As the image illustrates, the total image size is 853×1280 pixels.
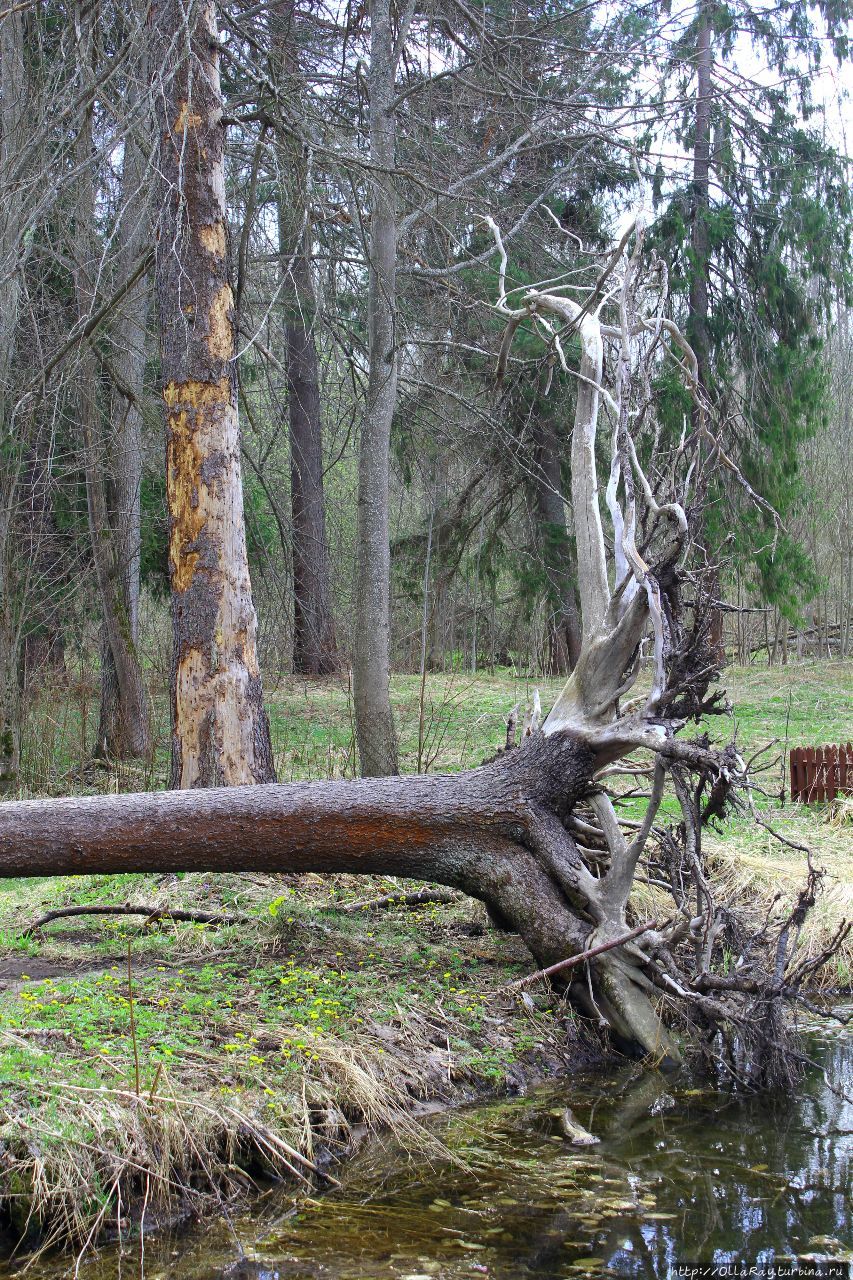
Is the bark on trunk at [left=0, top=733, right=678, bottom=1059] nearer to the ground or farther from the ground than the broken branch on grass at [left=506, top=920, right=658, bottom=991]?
farther from the ground

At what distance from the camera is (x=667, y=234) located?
54.0ft

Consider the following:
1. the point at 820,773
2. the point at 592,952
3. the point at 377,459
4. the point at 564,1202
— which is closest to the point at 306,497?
the point at 377,459

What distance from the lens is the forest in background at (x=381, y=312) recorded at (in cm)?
762

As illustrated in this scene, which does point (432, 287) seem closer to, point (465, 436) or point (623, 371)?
point (465, 436)

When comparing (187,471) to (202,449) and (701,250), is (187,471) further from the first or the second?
(701,250)

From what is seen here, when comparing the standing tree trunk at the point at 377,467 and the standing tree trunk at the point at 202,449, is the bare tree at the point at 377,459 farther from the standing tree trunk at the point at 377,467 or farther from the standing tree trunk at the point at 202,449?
the standing tree trunk at the point at 202,449

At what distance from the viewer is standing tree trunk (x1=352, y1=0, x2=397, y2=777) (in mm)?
8938

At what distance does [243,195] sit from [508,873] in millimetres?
6279

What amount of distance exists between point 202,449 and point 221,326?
84 centimetres

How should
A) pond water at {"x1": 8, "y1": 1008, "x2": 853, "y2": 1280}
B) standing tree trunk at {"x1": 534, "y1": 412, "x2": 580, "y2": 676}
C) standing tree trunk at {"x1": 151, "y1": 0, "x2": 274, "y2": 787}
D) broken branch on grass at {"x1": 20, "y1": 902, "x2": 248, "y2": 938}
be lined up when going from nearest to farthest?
pond water at {"x1": 8, "y1": 1008, "x2": 853, "y2": 1280} < broken branch on grass at {"x1": 20, "y1": 902, "x2": 248, "y2": 938} < standing tree trunk at {"x1": 151, "y1": 0, "x2": 274, "y2": 787} < standing tree trunk at {"x1": 534, "y1": 412, "x2": 580, "y2": 676}

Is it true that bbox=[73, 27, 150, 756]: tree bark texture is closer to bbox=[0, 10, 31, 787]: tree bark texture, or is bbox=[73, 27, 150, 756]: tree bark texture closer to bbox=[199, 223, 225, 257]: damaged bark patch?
bbox=[0, 10, 31, 787]: tree bark texture

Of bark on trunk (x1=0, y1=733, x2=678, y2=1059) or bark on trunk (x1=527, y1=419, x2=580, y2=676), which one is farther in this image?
bark on trunk (x1=527, y1=419, x2=580, y2=676)

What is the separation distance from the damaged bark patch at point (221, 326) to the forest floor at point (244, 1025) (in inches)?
133

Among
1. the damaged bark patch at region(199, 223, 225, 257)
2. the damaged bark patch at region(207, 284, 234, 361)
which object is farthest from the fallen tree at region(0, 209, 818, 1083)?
the damaged bark patch at region(199, 223, 225, 257)
